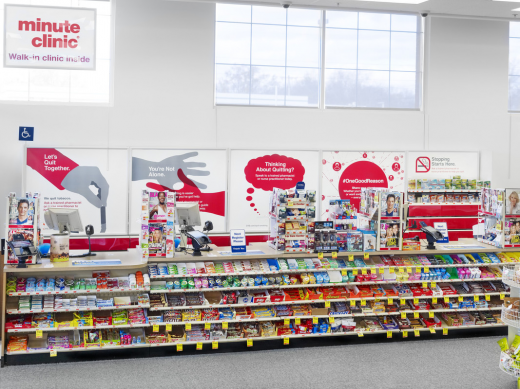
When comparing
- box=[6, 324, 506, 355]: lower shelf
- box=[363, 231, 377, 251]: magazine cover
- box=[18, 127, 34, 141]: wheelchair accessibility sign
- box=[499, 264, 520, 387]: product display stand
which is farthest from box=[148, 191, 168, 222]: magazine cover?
box=[499, 264, 520, 387]: product display stand

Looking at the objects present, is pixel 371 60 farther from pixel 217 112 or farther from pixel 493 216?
pixel 493 216

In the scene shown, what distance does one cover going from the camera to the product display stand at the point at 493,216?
24.6ft

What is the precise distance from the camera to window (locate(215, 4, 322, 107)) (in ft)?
30.2

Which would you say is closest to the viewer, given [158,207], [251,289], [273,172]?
[158,207]

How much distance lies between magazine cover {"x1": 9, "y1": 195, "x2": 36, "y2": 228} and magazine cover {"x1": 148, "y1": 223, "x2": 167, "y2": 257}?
1.32 metres

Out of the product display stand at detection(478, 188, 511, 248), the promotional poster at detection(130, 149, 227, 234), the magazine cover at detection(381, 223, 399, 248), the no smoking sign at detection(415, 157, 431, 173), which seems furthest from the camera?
the no smoking sign at detection(415, 157, 431, 173)

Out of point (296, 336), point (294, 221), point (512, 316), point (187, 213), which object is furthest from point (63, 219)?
point (512, 316)

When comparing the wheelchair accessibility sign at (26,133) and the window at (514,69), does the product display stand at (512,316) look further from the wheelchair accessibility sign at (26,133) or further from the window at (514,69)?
the wheelchair accessibility sign at (26,133)

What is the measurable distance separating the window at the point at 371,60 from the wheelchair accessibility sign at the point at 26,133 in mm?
4754

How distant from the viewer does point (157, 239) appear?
6.69 m

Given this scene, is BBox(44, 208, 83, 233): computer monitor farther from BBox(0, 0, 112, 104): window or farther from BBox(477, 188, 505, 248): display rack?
BBox(477, 188, 505, 248): display rack

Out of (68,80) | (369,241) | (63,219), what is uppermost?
(68,80)

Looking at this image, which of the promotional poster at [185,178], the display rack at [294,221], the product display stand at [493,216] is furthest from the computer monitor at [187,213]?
the product display stand at [493,216]

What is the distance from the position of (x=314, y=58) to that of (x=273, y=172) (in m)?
2.09
